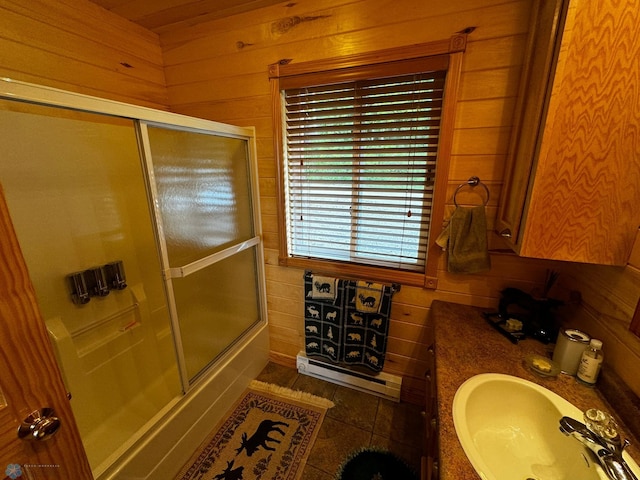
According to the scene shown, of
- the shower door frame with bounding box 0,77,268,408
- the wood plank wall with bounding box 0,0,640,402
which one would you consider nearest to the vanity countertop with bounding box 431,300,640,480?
the wood plank wall with bounding box 0,0,640,402

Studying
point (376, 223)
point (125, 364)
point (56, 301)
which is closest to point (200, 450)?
point (125, 364)

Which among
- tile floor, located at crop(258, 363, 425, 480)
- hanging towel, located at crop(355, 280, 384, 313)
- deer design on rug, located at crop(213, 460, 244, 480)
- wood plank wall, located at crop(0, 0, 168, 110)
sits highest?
wood plank wall, located at crop(0, 0, 168, 110)

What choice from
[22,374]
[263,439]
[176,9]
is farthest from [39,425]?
[176,9]

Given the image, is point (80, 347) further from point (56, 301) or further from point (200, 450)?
point (200, 450)

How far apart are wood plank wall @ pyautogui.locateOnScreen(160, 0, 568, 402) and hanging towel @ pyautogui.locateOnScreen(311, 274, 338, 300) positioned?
0.56ft

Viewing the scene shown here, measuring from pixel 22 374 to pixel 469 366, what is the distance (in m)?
1.26

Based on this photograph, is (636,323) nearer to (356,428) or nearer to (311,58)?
(356,428)

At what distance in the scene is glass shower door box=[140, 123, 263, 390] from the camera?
1339 millimetres

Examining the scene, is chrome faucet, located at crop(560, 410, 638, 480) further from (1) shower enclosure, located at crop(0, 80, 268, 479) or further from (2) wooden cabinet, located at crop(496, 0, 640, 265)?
(1) shower enclosure, located at crop(0, 80, 268, 479)

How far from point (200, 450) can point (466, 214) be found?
74.7 inches

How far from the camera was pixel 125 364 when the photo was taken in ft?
5.21

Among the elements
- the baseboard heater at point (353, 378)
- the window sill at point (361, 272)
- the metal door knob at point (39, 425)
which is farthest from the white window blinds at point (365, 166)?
the metal door knob at point (39, 425)

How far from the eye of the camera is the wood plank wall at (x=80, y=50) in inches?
47.1

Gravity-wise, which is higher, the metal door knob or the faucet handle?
the metal door knob
